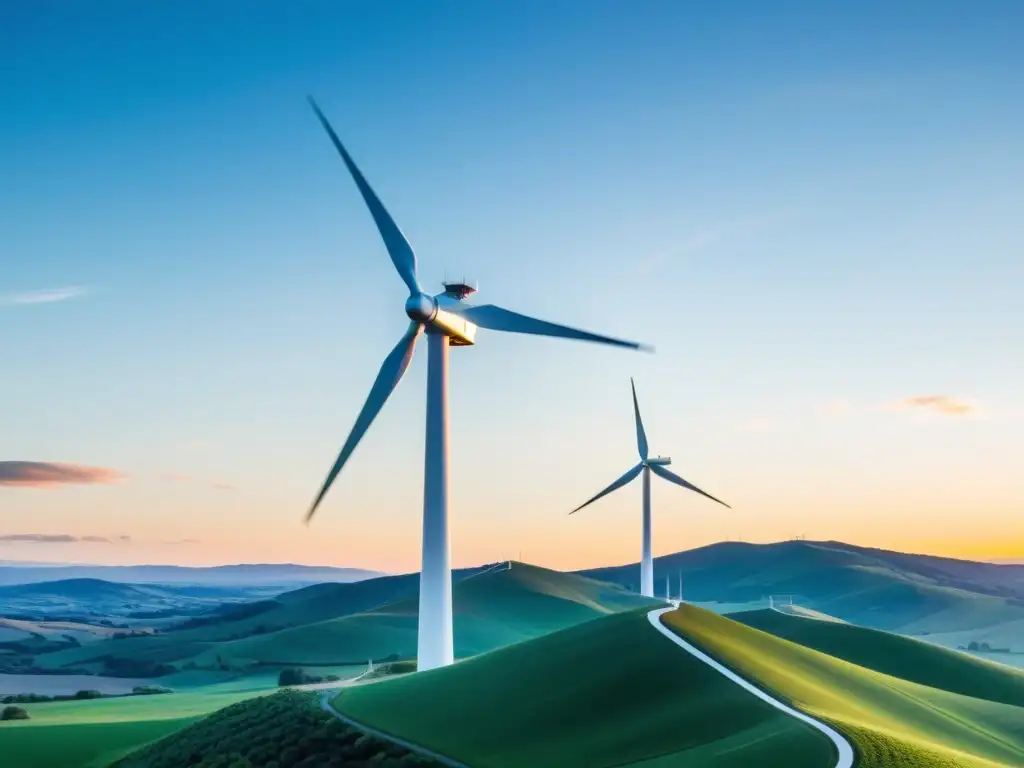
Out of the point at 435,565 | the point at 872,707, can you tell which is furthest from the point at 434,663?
the point at 872,707

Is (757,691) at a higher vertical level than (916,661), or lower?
higher

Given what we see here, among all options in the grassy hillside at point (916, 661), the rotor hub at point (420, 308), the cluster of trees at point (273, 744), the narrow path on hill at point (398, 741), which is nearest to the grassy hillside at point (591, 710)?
the narrow path on hill at point (398, 741)

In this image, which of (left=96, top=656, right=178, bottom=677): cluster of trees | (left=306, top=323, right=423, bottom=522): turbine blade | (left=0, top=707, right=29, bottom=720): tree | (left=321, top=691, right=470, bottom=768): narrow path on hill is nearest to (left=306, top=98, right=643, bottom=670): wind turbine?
(left=306, top=323, right=423, bottom=522): turbine blade

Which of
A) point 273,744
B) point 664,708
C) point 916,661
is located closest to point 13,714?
point 273,744

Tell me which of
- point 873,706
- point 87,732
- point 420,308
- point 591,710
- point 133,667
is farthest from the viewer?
point 133,667

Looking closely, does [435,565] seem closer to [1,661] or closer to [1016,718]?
[1016,718]

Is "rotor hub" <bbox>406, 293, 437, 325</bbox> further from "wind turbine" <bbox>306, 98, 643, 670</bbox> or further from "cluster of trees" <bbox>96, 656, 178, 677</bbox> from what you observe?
"cluster of trees" <bbox>96, 656, 178, 677</bbox>

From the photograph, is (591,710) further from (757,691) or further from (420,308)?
(420,308)

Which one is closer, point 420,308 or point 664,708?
point 664,708
